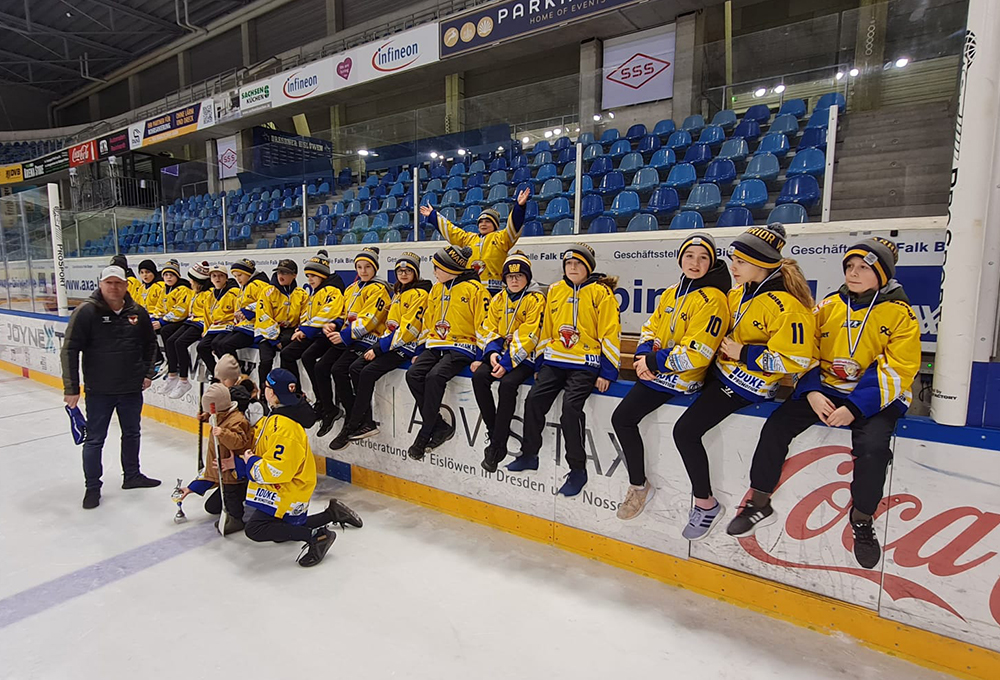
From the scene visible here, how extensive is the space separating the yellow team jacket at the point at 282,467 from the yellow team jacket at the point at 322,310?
1.57 meters

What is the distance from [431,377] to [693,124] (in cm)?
455

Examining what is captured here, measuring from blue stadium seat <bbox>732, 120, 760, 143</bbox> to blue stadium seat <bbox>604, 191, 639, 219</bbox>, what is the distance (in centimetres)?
118

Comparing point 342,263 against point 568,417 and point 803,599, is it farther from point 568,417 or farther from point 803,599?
point 803,599

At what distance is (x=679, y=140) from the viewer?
6.14m

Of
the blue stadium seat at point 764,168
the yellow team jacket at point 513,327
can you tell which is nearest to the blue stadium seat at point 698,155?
the blue stadium seat at point 764,168

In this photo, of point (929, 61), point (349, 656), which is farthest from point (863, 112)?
point (349, 656)

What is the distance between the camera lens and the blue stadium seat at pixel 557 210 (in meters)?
5.61

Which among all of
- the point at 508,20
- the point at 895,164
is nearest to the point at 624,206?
the point at 895,164

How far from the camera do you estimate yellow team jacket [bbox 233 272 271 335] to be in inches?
219

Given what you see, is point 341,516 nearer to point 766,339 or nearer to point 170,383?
point 766,339

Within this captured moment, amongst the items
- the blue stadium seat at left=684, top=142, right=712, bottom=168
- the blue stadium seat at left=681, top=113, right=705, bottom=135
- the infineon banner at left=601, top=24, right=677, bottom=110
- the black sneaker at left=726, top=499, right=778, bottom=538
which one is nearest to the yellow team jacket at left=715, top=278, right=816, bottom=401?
the black sneaker at left=726, top=499, right=778, bottom=538

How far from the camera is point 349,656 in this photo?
2383 millimetres

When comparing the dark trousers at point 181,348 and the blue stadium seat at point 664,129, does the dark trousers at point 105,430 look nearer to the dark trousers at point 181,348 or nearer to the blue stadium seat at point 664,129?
the dark trousers at point 181,348

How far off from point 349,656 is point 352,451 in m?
2.34
